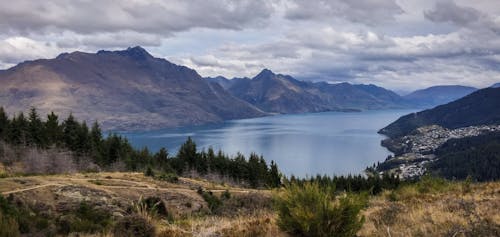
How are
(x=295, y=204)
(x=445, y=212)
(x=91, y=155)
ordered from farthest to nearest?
(x=91, y=155), (x=445, y=212), (x=295, y=204)

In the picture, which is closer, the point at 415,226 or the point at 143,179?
the point at 415,226

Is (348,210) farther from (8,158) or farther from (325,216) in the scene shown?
(8,158)

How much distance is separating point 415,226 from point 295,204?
3.14 m

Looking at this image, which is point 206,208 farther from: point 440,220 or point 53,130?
point 53,130

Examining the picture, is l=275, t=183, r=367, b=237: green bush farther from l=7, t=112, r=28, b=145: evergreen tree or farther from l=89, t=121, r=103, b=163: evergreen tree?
l=89, t=121, r=103, b=163: evergreen tree

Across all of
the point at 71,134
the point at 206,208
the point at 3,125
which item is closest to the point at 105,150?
the point at 71,134

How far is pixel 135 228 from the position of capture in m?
10.9

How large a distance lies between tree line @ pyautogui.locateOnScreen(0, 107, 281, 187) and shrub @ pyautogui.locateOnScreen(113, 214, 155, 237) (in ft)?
229

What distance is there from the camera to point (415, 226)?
10.7 m

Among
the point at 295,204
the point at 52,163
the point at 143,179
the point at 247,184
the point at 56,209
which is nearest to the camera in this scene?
the point at 295,204

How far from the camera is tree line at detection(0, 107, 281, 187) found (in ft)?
263

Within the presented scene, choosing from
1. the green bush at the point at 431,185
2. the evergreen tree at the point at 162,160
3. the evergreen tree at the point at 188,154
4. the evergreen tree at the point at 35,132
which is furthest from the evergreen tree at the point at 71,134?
the green bush at the point at 431,185

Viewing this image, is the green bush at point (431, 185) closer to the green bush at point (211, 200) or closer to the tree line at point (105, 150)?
the green bush at point (211, 200)

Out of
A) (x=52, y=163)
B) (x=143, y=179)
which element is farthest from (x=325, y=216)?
(x=52, y=163)
